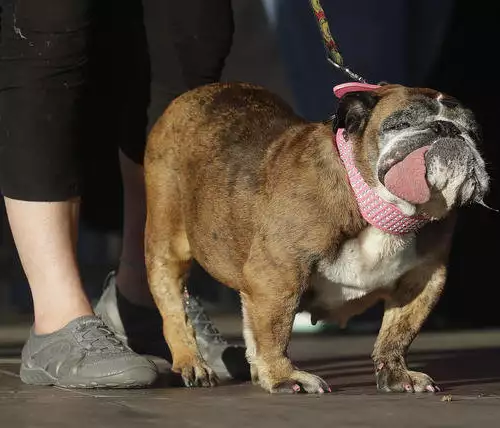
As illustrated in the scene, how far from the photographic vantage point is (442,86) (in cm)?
560

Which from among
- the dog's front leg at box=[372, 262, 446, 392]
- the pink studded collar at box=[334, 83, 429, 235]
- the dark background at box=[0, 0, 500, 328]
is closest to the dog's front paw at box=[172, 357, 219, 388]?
the dog's front leg at box=[372, 262, 446, 392]

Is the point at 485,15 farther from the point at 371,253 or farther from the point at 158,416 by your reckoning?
the point at 158,416

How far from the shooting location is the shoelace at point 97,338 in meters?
3.82

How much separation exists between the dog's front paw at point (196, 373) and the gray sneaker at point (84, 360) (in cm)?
18

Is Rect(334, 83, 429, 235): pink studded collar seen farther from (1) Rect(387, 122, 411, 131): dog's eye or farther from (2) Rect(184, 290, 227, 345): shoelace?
(2) Rect(184, 290, 227, 345): shoelace

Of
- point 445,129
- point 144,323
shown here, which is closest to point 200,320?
point 144,323

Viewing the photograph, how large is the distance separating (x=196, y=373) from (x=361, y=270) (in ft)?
1.87

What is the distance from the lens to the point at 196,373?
3.93m

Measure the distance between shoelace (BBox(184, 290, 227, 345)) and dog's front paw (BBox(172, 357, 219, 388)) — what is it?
11.5 inches

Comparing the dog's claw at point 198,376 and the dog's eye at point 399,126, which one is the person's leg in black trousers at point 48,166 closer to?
the dog's claw at point 198,376

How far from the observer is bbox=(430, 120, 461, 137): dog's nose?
3.45m

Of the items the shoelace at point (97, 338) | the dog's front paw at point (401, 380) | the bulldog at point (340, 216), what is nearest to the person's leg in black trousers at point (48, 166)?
the shoelace at point (97, 338)

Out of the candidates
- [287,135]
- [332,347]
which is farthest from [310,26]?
[287,135]

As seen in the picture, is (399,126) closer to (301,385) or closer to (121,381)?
(301,385)
